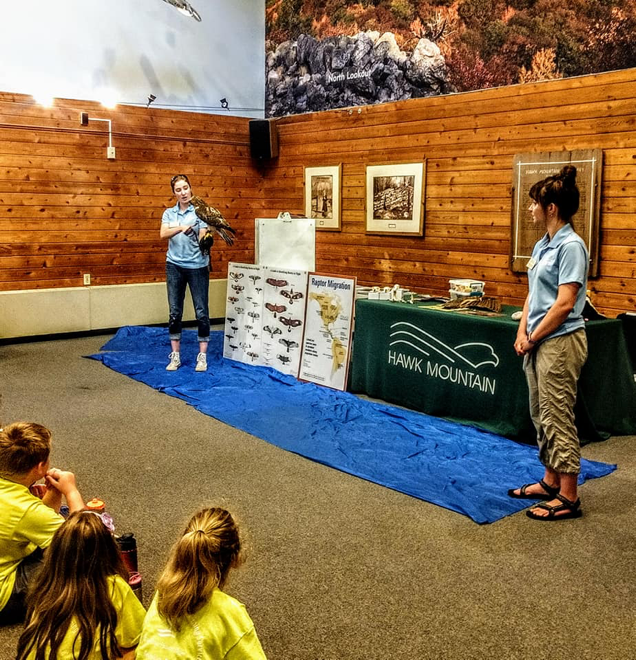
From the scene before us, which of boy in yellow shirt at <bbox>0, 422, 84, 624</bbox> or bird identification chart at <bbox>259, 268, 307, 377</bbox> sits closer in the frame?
boy in yellow shirt at <bbox>0, 422, 84, 624</bbox>

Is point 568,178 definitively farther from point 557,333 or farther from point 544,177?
point 544,177

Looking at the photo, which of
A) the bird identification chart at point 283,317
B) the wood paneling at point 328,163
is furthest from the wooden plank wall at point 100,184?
the bird identification chart at point 283,317

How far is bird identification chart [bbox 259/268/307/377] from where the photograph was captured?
6250 mm

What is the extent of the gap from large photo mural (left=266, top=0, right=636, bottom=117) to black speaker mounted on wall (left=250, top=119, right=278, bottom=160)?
32cm

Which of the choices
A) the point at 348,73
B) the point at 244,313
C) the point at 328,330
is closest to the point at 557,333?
the point at 328,330

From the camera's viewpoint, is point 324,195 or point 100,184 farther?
point 324,195

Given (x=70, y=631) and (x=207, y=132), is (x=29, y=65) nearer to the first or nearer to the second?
(x=207, y=132)

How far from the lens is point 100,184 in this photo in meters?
8.62

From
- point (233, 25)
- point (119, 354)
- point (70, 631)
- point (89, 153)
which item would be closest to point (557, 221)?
point (70, 631)

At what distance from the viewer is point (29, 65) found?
804 centimetres

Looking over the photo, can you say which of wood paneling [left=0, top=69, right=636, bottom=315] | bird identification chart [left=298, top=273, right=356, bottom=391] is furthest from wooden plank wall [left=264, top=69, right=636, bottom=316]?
bird identification chart [left=298, top=273, right=356, bottom=391]

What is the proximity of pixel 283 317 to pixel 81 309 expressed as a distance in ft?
10.8

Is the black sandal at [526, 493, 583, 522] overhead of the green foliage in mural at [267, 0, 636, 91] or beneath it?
beneath

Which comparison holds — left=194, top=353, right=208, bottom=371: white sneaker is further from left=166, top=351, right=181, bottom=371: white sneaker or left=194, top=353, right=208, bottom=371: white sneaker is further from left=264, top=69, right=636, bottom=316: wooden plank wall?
left=264, top=69, right=636, bottom=316: wooden plank wall
